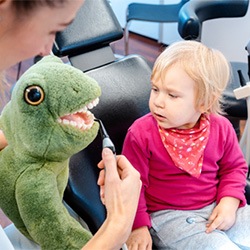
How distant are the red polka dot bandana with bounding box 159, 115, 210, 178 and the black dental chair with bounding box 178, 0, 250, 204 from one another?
43cm

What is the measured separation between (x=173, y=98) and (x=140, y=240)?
0.37 meters

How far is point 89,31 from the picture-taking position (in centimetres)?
122

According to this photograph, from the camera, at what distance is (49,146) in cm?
87

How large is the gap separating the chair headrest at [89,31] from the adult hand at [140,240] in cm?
53

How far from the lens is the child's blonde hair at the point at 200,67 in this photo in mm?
1058

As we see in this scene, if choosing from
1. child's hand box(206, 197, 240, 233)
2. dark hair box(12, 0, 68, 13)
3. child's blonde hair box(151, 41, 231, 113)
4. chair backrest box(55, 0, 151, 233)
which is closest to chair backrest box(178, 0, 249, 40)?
chair backrest box(55, 0, 151, 233)

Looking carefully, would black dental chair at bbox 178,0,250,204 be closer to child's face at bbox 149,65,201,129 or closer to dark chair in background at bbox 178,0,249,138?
dark chair in background at bbox 178,0,249,138

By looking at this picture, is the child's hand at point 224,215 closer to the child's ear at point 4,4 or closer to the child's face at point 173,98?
the child's face at point 173,98

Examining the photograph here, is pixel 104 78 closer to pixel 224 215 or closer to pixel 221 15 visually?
pixel 224 215

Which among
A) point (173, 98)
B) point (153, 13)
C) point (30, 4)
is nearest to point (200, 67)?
point (173, 98)

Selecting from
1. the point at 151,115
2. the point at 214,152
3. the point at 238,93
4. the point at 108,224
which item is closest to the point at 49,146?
the point at 108,224

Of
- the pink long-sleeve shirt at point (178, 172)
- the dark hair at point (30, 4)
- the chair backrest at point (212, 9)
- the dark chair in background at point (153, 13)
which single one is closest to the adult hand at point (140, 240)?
the pink long-sleeve shirt at point (178, 172)

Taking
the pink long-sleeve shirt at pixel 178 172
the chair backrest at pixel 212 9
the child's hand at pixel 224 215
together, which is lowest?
the child's hand at pixel 224 215

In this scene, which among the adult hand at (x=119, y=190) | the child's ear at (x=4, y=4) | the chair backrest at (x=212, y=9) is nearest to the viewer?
the child's ear at (x=4, y=4)
